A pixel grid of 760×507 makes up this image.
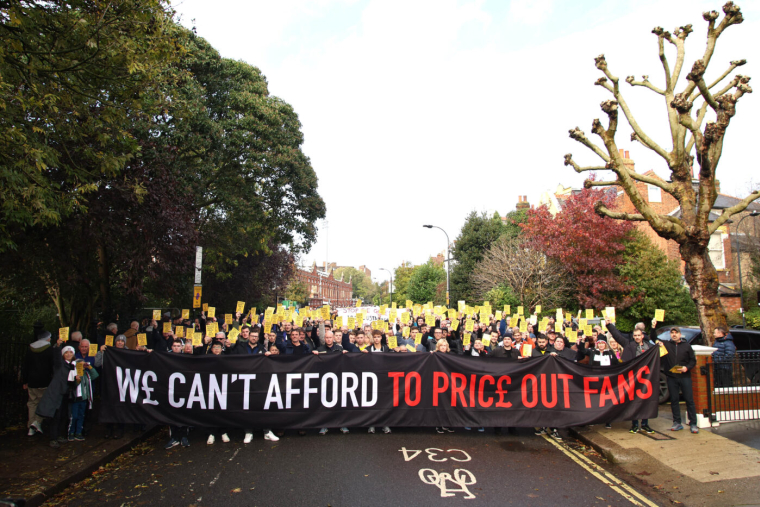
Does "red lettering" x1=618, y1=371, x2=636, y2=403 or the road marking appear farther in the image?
"red lettering" x1=618, y1=371, x2=636, y2=403

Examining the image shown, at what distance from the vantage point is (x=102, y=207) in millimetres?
10867

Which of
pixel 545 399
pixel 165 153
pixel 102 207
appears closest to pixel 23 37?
pixel 102 207

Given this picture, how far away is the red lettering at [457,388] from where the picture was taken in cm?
843

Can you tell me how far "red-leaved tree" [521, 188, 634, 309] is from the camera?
25.7 metres

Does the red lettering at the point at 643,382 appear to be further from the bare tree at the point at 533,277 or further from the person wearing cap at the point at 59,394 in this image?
the bare tree at the point at 533,277

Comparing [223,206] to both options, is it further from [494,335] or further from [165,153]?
[494,335]

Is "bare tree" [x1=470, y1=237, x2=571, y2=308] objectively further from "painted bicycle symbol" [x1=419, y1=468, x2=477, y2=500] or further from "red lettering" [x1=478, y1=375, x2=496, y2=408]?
"painted bicycle symbol" [x1=419, y1=468, x2=477, y2=500]

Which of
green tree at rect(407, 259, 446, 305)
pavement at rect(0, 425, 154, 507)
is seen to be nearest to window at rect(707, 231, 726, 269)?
green tree at rect(407, 259, 446, 305)

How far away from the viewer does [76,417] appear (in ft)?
27.1

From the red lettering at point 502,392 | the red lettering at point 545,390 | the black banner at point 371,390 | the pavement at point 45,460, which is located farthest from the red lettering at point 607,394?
the pavement at point 45,460

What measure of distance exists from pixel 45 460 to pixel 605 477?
25.3 feet

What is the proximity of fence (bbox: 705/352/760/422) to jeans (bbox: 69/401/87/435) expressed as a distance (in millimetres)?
10834

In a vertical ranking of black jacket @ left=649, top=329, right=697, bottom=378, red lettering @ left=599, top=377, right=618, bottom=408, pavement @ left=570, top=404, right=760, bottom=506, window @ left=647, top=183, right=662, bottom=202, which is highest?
window @ left=647, top=183, right=662, bottom=202

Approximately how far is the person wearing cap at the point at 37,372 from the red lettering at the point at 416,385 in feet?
18.9
